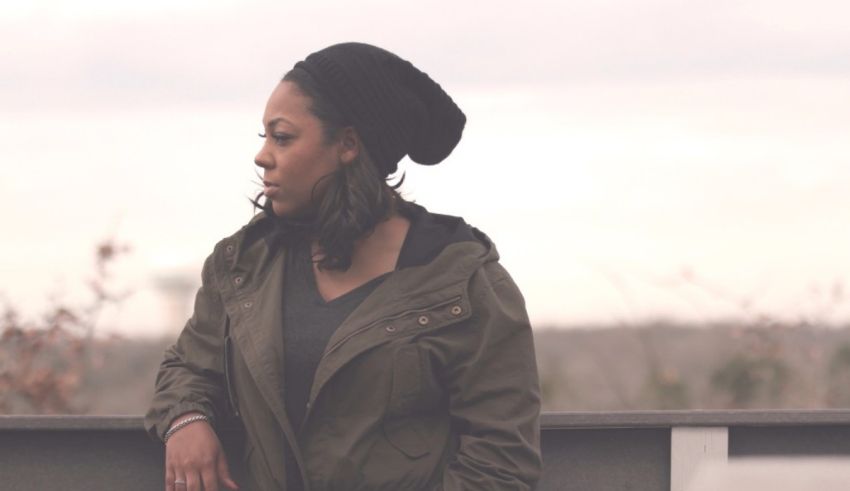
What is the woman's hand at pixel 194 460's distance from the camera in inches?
124

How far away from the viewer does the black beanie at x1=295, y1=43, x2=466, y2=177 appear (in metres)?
3.12

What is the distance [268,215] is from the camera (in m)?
3.22

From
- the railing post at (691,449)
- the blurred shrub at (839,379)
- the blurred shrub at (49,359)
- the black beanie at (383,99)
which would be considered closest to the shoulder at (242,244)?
the black beanie at (383,99)

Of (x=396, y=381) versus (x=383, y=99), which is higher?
(x=383, y=99)

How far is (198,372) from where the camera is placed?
3275 mm

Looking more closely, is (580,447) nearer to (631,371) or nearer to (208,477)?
(208,477)

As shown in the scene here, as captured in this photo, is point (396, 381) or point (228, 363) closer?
point (396, 381)

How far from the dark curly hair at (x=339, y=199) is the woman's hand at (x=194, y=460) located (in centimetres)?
41

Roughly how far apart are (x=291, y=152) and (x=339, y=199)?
13cm

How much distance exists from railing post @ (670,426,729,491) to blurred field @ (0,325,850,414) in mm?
4235

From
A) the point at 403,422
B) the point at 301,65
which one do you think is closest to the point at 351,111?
the point at 301,65

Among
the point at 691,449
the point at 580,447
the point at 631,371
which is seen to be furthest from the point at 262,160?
the point at 631,371

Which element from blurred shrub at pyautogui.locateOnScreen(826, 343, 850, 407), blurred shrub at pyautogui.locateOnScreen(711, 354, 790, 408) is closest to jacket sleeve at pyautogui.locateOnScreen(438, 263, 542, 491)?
blurred shrub at pyautogui.locateOnScreen(711, 354, 790, 408)

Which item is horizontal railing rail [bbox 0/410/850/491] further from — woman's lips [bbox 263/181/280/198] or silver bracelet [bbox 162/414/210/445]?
woman's lips [bbox 263/181/280/198]
